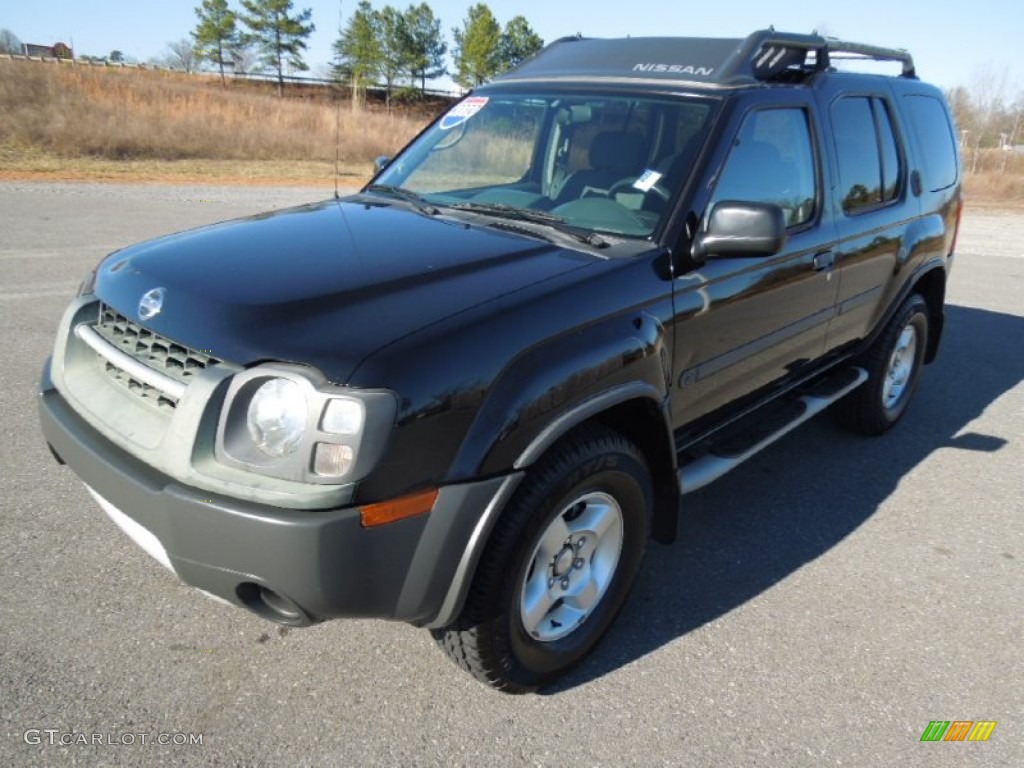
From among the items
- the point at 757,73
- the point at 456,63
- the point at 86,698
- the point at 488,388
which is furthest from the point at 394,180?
the point at 456,63

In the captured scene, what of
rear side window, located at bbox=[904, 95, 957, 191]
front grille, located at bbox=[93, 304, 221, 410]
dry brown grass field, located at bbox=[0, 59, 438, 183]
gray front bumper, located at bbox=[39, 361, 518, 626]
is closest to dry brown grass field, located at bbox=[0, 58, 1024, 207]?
dry brown grass field, located at bbox=[0, 59, 438, 183]

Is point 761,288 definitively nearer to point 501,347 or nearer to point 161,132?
point 501,347

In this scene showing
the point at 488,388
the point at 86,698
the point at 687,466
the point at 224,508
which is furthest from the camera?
the point at 687,466

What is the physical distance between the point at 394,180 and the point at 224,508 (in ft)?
7.16

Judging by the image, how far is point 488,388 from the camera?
2094 mm

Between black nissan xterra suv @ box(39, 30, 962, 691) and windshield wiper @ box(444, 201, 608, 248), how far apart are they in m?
0.02

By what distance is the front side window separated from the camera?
3.10 metres

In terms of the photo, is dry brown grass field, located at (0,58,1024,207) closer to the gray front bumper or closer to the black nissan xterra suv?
the black nissan xterra suv

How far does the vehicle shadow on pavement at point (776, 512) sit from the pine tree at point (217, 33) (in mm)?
57595

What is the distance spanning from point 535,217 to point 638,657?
1652mm

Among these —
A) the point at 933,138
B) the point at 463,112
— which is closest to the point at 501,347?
the point at 463,112

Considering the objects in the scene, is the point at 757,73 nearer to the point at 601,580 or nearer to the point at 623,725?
the point at 601,580

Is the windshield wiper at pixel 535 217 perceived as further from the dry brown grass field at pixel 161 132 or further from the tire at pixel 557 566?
the dry brown grass field at pixel 161 132

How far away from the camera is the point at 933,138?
488cm
